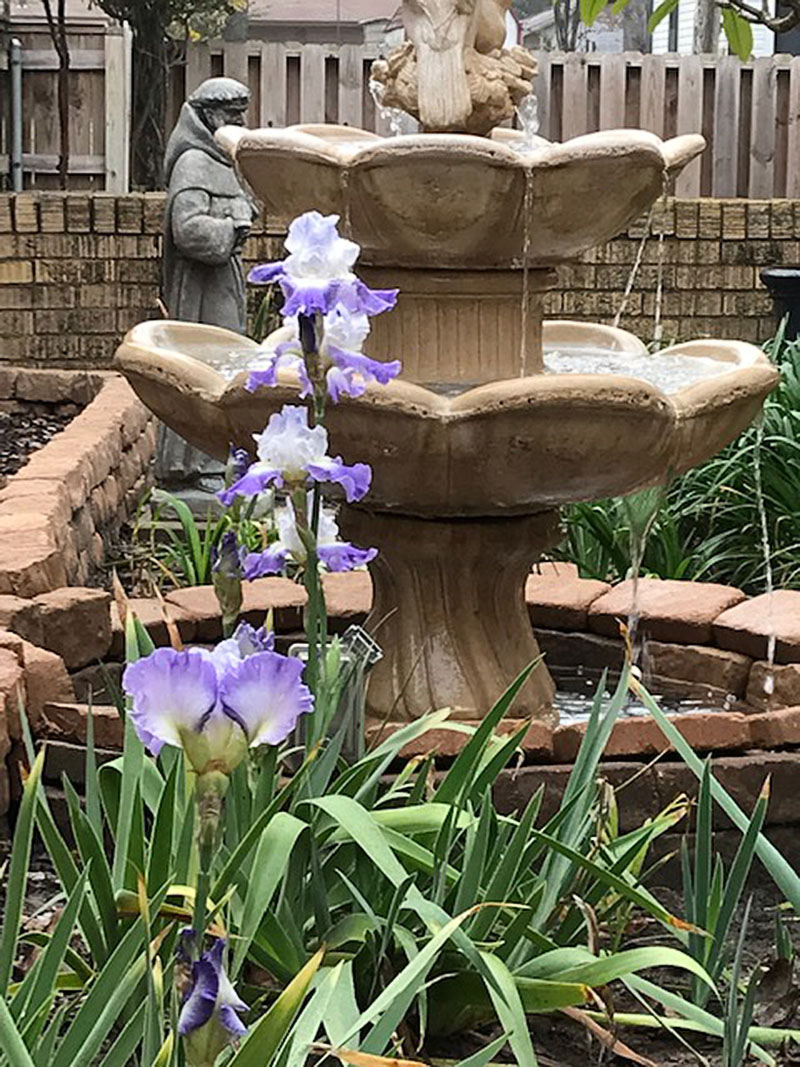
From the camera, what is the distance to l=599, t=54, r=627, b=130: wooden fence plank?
43.8 feet

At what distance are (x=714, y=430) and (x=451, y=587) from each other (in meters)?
0.66

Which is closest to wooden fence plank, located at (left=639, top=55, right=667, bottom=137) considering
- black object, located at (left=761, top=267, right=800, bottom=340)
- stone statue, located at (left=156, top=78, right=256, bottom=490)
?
black object, located at (left=761, top=267, right=800, bottom=340)

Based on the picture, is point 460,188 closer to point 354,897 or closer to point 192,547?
point 354,897

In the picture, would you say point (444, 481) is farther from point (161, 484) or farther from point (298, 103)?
point (298, 103)

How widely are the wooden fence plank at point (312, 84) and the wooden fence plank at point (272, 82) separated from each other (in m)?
0.13

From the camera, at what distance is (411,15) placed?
14.0 ft

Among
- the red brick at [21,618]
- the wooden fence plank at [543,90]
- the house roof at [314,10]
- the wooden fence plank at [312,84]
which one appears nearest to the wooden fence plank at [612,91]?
the wooden fence plank at [543,90]

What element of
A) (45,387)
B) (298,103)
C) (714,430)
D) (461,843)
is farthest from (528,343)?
(298,103)

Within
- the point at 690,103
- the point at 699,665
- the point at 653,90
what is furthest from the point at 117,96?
the point at 699,665

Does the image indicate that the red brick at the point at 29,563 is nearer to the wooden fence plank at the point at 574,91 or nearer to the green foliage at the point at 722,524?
the green foliage at the point at 722,524

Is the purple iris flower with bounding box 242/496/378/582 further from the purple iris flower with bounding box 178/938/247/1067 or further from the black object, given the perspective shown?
the black object

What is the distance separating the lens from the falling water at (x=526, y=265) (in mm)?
3854

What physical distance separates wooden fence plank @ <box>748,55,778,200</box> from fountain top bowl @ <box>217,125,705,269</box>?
9.51 metres

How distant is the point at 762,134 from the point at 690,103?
1.72ft
